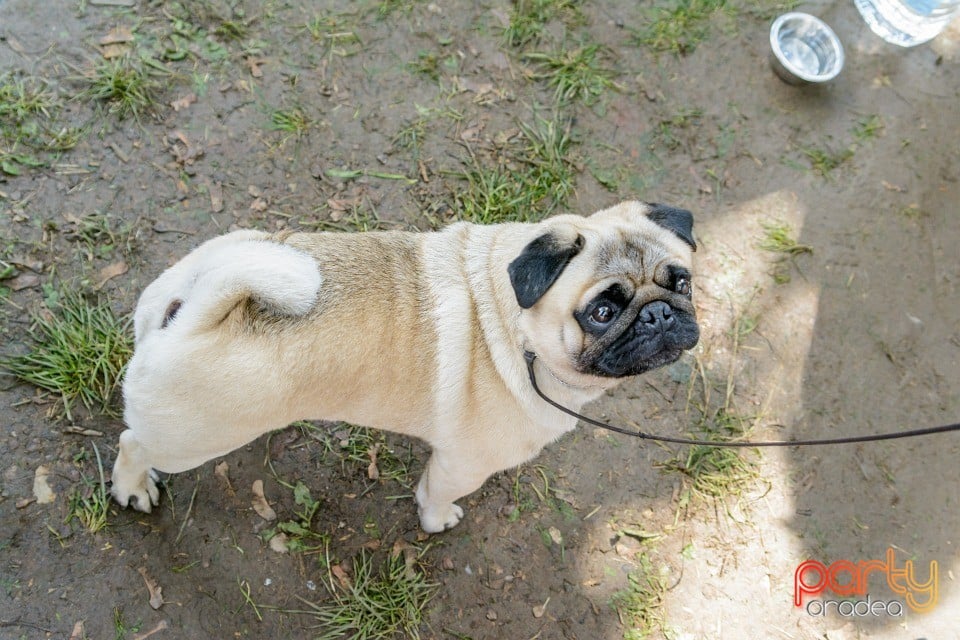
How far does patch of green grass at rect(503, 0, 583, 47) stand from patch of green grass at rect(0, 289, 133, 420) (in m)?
3.82

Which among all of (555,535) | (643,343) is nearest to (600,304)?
(643,343)

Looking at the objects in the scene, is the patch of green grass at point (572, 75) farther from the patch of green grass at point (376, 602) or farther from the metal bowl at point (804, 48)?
the patch of green grass at point (376, 602)

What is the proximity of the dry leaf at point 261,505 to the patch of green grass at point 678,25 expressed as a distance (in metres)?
4.82

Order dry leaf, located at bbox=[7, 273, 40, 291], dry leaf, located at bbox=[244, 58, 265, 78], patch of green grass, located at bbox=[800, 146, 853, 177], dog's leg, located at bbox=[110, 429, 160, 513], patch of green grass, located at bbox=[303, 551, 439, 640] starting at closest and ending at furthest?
1. dog's leg, located at bbox=[110, 429, 160, 513]
2. patch of green grass, located at bbox=[303, 551, 439, 640]
3. dry leaf, located at bbox=[7, 273, 40, 291]
4. dry leaf, located at bbox=[244, 58, 265, 78]
5. patch of green grass, located at bbox=[800, 146, 853, 177]

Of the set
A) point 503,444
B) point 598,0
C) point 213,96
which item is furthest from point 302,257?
point 598,0

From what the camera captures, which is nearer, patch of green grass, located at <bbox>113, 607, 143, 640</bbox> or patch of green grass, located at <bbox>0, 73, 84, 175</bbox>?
patch of green grass, located at <bbox>113, 607, 143, 640</bbox>

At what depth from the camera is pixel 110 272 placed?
4293 millimetres

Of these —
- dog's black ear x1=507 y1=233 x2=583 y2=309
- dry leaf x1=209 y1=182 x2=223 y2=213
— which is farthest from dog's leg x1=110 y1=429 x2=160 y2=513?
dog's black ear x1=507 y1=233 x2=583 y2=309

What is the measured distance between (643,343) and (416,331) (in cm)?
103

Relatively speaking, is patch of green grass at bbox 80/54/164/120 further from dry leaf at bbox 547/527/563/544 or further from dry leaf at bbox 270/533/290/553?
dry leaf at bbox 547/527/563/544

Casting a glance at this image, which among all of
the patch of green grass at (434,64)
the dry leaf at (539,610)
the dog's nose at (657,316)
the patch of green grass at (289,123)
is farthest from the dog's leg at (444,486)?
the patch of green grass at (434,64)

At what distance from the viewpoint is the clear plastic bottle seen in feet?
19.9

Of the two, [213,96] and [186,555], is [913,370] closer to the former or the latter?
[186,555]

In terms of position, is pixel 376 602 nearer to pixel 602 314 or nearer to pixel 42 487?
pixel 42 487
